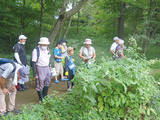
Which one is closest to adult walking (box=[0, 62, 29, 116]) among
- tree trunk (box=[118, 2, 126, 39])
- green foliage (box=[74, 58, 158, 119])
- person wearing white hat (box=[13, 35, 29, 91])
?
green foliage (box=[74, 58, 158, 119])

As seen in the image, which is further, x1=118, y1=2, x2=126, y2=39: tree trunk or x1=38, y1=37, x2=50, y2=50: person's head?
x1=118, y1=2, x2=126, y2=39: tree trunk

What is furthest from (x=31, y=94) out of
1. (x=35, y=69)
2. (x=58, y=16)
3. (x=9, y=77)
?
(x=58, y=16)

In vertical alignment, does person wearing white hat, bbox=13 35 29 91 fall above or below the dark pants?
above

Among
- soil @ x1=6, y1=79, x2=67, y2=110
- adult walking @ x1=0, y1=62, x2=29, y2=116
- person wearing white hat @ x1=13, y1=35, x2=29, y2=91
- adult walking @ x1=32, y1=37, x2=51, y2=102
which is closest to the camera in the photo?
adult walking @ x1=0, y1=62, x2=29, y2=116

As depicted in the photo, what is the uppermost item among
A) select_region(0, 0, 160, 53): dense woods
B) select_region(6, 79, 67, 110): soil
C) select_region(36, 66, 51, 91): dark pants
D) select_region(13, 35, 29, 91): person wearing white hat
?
select_region(0, 0, 160, 53): dense woods

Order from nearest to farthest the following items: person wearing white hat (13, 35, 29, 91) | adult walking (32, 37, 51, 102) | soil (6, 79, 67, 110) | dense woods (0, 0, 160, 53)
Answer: adult walking (32, 37, 51, 102) → soil (6, 79, 67, 110) → person wearing white hat (13, 35, 29, 91) → dense woods (0, 0, 160, 53)

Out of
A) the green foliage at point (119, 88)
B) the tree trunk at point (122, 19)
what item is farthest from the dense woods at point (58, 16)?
the green foliage at point (119, 88)

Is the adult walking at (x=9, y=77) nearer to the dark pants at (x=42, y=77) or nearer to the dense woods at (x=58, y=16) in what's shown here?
the dark pants at (x=42, y=77)

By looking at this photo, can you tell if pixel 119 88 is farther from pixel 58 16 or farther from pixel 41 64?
pixel 58 16

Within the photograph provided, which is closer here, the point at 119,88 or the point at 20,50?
the point at 119,88

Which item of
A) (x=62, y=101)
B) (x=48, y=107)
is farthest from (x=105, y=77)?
(x=48, y=107)

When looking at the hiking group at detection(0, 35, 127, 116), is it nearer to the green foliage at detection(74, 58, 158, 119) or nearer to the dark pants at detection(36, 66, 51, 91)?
the dark pants at detection(36, 66, 51, 91)

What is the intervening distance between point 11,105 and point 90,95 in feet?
6.74

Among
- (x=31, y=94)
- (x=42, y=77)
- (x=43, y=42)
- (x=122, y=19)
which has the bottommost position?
(x=31, y=94)
